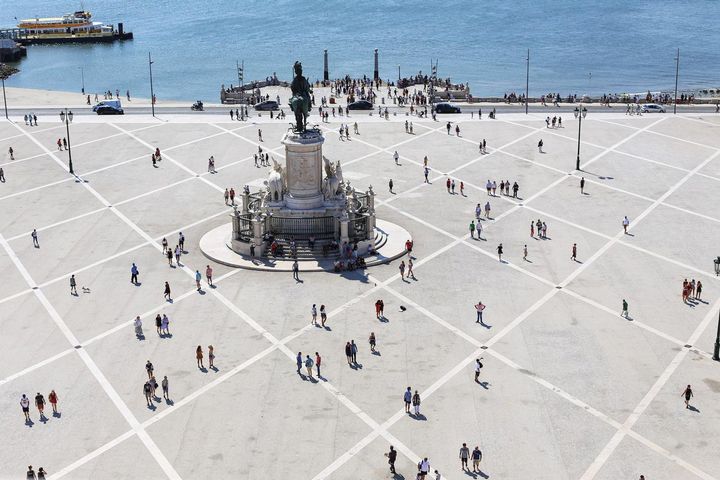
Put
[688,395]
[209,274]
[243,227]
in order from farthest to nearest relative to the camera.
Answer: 1. [243,227]
2. [209,274]
3. [688,395]

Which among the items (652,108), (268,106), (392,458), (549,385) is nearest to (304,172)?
(549,385)

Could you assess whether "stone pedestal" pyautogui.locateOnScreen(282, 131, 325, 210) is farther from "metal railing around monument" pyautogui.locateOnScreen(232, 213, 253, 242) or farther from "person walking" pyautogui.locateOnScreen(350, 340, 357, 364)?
"person walking" pyautogui.locateOnScreen(350, 340, 357, 364)

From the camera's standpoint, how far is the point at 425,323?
36.6 meters

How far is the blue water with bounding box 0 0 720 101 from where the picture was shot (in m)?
126

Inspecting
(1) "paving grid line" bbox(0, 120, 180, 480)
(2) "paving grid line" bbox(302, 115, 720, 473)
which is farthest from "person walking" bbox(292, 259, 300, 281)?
(2) "paving grid line" bbox(302, 115, 720, 473)

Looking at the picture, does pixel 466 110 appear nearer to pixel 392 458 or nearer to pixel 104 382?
pixel 104 382

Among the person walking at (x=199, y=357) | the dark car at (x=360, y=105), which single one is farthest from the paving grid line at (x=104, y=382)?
the dark car at (x=360, y=105)

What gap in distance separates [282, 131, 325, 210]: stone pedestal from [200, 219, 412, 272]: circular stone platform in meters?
3.23

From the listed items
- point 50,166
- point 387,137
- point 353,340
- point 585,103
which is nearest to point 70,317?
point 353,340

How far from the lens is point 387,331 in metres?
35.9

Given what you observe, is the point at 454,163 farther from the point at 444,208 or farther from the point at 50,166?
the point at 50,166

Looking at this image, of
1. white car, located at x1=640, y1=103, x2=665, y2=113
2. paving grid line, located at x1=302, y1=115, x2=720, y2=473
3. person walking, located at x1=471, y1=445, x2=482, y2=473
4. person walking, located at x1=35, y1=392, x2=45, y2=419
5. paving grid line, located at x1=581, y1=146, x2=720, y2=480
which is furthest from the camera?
white car, located at x1=640, y1=103, x2=665, y2=113

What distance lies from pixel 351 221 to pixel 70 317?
13.7 meters

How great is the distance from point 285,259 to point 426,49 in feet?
367
